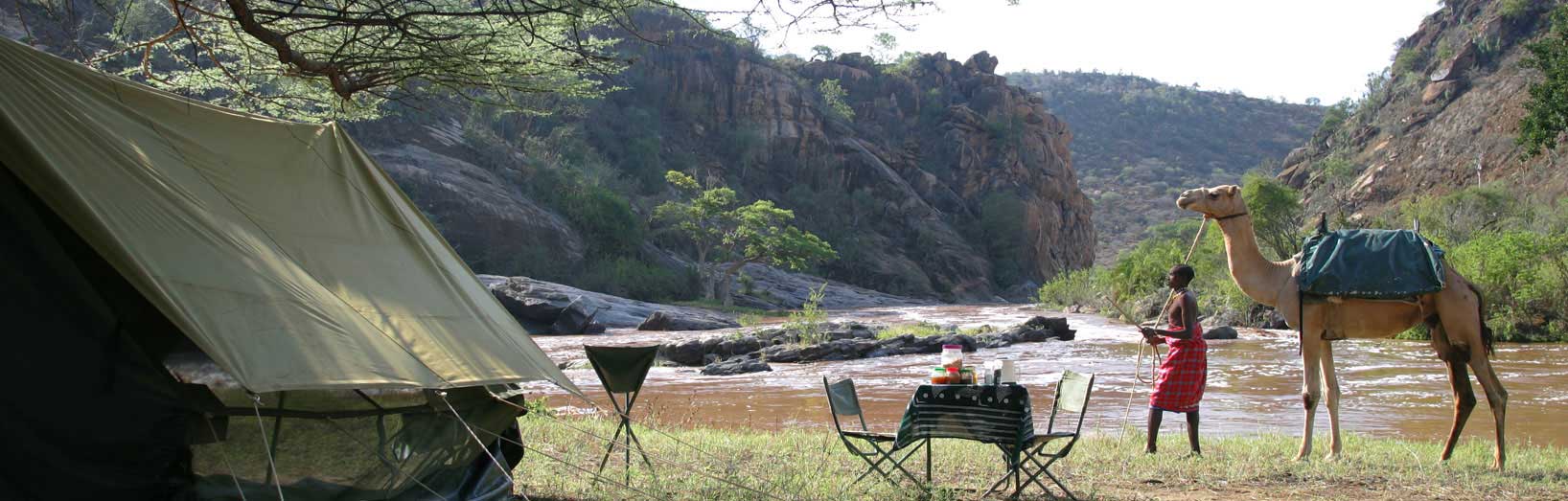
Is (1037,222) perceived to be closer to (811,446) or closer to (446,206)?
(446,206)

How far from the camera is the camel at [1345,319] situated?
22.5 ft

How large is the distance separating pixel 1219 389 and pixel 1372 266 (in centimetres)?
749

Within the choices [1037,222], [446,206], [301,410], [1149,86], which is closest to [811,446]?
[301,410]

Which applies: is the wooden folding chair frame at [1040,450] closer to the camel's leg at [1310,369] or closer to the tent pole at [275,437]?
the camel's leg at [1310,369]

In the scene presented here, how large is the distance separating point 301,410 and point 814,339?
1553 centimetres

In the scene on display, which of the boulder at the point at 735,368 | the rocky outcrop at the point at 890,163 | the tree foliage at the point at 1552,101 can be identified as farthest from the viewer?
the rocky outcrop at the point at 890,163

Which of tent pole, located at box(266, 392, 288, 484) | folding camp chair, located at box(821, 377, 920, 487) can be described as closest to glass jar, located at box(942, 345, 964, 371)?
folding camp chair, located at box(821, 377, 920, 487)

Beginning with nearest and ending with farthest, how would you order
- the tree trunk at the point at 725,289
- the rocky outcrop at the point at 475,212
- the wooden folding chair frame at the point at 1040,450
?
1. the wooden folding chair frame at the point at 1040,450
2. the rocky outcrop at the point at 475,212
3. the tree trunk at the point at 725,289

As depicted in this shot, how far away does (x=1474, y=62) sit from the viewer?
150ft

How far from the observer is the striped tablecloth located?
17.0 ft

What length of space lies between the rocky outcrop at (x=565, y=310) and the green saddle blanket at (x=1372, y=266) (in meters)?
19.2

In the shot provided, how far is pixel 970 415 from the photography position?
528cm

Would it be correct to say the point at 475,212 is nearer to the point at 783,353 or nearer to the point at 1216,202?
the point at 783,353

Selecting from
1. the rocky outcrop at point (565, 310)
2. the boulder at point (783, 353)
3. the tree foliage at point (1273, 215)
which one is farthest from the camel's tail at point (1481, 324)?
the tree foliage at point (1273, 215)
